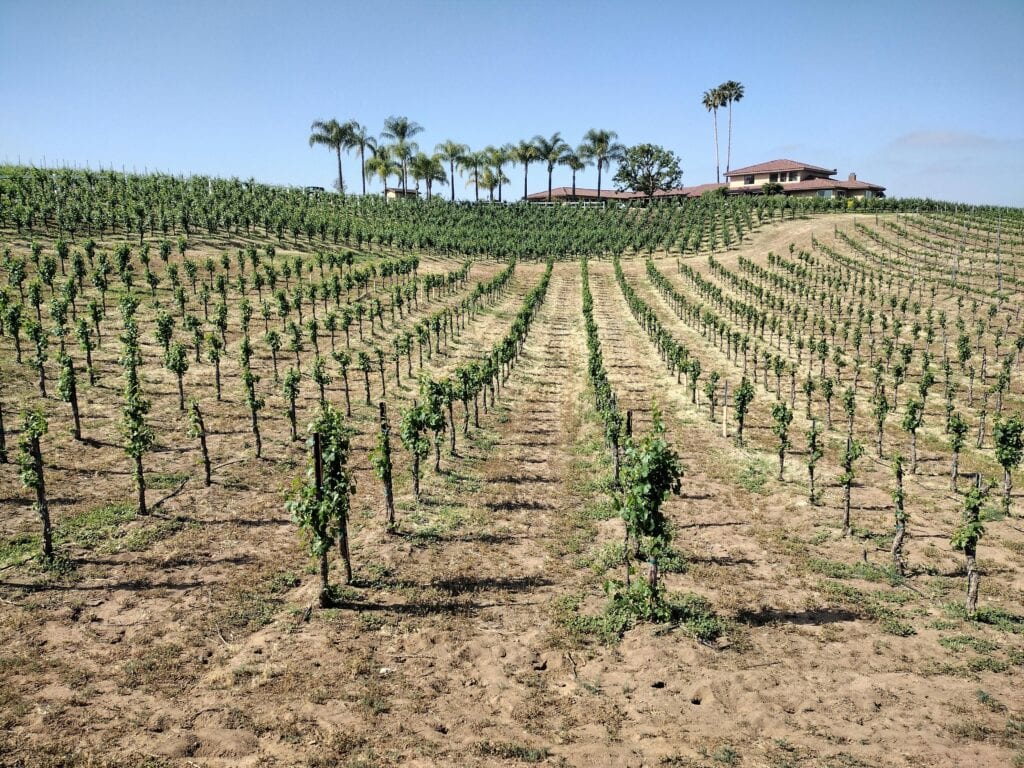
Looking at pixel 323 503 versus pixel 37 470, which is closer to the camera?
pixel 323 503

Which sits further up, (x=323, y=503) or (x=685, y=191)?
(x=685, y=191)

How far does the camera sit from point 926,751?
10258 mm

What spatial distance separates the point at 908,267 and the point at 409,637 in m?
74.3

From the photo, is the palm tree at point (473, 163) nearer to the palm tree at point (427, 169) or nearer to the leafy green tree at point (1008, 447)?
the palm tree at point (427, 169)

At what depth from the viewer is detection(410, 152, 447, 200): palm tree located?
107375mm

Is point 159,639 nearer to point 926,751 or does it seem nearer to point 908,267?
point 926,751

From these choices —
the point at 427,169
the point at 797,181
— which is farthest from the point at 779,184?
the point at 427,169

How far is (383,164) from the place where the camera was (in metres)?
101

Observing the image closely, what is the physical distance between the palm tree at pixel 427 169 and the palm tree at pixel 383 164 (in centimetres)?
312

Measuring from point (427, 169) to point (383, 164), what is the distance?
10.2 meters

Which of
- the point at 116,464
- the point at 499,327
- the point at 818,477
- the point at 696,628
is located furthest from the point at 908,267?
the point at 116,464

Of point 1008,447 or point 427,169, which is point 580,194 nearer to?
point 427,169

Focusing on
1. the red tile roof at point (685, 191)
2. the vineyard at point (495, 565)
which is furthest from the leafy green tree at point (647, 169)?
the vineyard at point (495, 565)

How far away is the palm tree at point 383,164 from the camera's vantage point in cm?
10031
